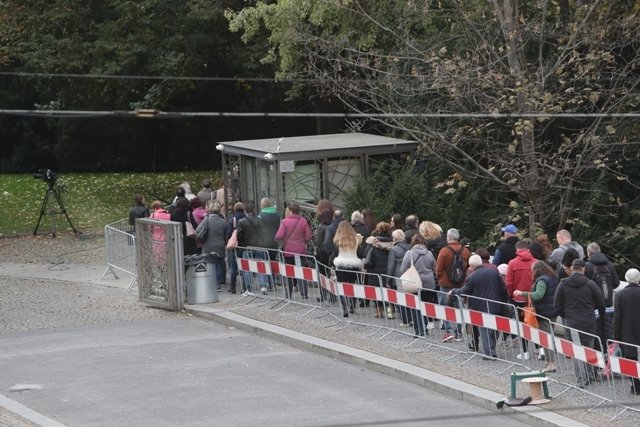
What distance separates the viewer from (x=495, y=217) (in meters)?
23.6

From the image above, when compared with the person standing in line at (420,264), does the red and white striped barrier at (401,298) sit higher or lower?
lower

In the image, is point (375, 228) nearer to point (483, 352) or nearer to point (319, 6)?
point (483, 352)

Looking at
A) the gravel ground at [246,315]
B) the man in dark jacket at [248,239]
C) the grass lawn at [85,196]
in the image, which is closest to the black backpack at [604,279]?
the gravel ground at [246,315]

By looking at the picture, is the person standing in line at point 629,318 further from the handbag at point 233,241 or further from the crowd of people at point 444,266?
the handbag at point 233,241

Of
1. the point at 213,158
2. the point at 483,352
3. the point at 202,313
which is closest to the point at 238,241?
the point at 202,313

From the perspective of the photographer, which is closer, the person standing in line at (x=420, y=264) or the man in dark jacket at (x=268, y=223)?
the person standing in line at (x=420, y=264)

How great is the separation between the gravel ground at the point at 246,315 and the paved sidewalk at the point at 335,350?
0.55ft

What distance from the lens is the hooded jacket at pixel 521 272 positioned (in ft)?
50.6

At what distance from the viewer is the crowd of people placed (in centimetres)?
1384

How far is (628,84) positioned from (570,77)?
1.10 m

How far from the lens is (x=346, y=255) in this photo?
59.9ft

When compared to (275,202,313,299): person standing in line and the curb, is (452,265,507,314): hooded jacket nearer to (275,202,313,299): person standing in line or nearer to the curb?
the curb

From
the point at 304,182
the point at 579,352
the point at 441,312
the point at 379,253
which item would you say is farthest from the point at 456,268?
the point at 304,182

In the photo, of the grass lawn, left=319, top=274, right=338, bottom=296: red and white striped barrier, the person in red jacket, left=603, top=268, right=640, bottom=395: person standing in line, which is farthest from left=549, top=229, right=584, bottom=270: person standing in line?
the grass lawn
